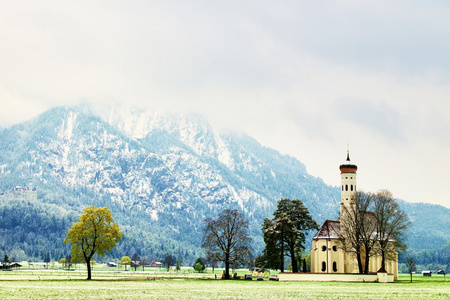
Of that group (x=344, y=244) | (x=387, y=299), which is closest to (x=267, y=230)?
(x=344, y=244)

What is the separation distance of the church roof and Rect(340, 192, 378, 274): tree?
3945 mm

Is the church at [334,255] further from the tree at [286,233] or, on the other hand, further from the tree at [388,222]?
the tree at [388,222]

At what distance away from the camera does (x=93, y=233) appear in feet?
331

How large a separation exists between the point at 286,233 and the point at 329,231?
9.87m

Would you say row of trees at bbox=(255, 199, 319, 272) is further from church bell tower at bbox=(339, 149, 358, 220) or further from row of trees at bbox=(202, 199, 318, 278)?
church bell tower at bbox=(339, 149, 358, 220)

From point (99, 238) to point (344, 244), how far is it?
48.3 metres

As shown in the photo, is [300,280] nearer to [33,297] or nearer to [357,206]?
[357,206]

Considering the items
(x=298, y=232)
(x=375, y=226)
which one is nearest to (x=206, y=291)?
(x=375, y=226)

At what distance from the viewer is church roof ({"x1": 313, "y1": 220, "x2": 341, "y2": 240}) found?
12638cm

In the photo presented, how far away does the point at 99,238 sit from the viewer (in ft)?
332

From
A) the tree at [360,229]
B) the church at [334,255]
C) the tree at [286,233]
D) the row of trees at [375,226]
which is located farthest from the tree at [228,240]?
the row of trees at [375,226]

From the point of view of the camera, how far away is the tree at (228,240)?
118 metres

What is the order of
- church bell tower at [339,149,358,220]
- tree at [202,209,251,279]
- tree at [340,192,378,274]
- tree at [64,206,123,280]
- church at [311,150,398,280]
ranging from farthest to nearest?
1. church bell tower at [339,149,358,220]
2. church at [311,150,398,280]
3. tree at [202,209,251,279]
4. tree at [340,192,378,274]
5. tree at [64,206,123,280]

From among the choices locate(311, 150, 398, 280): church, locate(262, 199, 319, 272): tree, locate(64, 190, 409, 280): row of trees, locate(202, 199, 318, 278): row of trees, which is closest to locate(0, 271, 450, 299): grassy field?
→ locate(64, 190, 409, 280): row of trees
